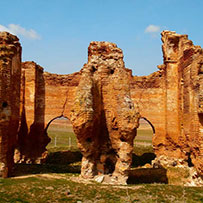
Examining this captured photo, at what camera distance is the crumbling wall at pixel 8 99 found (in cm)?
918

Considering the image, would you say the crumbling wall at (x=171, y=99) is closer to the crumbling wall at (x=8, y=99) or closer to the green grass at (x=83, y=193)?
the green grass at (x=83, y=193)

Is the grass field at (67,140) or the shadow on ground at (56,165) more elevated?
the grass field at (67,140)

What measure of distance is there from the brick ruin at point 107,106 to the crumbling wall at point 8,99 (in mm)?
36

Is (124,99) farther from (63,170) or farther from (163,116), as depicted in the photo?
(163,116)

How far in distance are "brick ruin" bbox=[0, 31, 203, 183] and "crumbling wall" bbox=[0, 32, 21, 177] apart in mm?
36

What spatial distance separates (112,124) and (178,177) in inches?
200

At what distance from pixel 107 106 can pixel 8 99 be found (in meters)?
3.90

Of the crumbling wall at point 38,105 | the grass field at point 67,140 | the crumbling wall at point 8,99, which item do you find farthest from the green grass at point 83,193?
the grass field at point 67,140

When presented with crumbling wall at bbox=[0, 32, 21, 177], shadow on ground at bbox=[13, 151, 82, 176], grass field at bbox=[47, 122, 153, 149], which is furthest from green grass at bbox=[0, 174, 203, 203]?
grass field at bbox=[47, 122, 153, 149]

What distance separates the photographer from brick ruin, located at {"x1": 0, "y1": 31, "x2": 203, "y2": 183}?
30.8 ft

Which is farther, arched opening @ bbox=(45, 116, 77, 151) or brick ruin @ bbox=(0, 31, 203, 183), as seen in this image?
arched opening @ bbox=(45, 116, 77, 151)

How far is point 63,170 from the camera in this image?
1137 centimetres

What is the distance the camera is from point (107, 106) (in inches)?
402

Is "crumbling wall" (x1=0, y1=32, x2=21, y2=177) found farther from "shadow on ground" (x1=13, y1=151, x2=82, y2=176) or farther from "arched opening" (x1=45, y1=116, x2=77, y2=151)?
"arched opening" (x1=45, y1=116, x2=77, y2=151)
